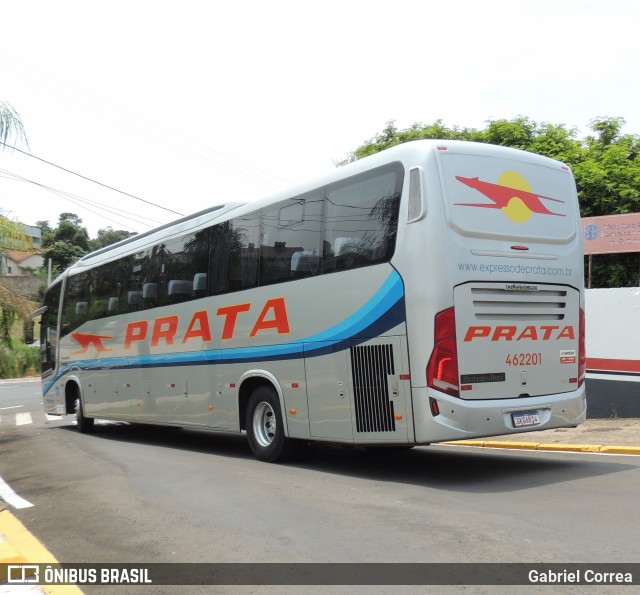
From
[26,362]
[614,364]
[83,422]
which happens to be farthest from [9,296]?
[26,362]

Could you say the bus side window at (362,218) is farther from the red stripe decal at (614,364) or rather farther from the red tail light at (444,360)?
the red stripe decal at (614,364)

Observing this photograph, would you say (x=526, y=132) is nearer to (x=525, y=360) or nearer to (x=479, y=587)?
(x=525, y=360)

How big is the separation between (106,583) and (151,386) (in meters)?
9.34

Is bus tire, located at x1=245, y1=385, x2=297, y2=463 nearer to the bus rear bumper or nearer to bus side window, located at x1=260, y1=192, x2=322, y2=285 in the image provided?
bus side window, located at x1=260, y1=192, x2=322, y2=285

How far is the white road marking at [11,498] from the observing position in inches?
333

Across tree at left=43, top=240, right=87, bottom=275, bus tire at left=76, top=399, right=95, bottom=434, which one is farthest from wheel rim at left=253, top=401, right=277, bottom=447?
tree at left=43, top=240, right=87, bottom=275

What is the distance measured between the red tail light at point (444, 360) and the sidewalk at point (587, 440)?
383 centimetres

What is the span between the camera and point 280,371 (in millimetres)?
10531

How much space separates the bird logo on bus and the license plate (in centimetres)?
224

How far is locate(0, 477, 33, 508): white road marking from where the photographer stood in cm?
845

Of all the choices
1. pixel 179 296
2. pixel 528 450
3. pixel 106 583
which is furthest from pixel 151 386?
pixel 106 583

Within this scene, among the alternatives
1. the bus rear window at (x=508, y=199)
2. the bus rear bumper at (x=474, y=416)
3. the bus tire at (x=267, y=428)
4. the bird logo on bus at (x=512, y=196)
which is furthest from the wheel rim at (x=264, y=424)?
the bird logo on bus at (x=512, y=196)

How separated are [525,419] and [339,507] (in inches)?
103

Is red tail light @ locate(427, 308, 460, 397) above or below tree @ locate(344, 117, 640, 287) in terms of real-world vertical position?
below
